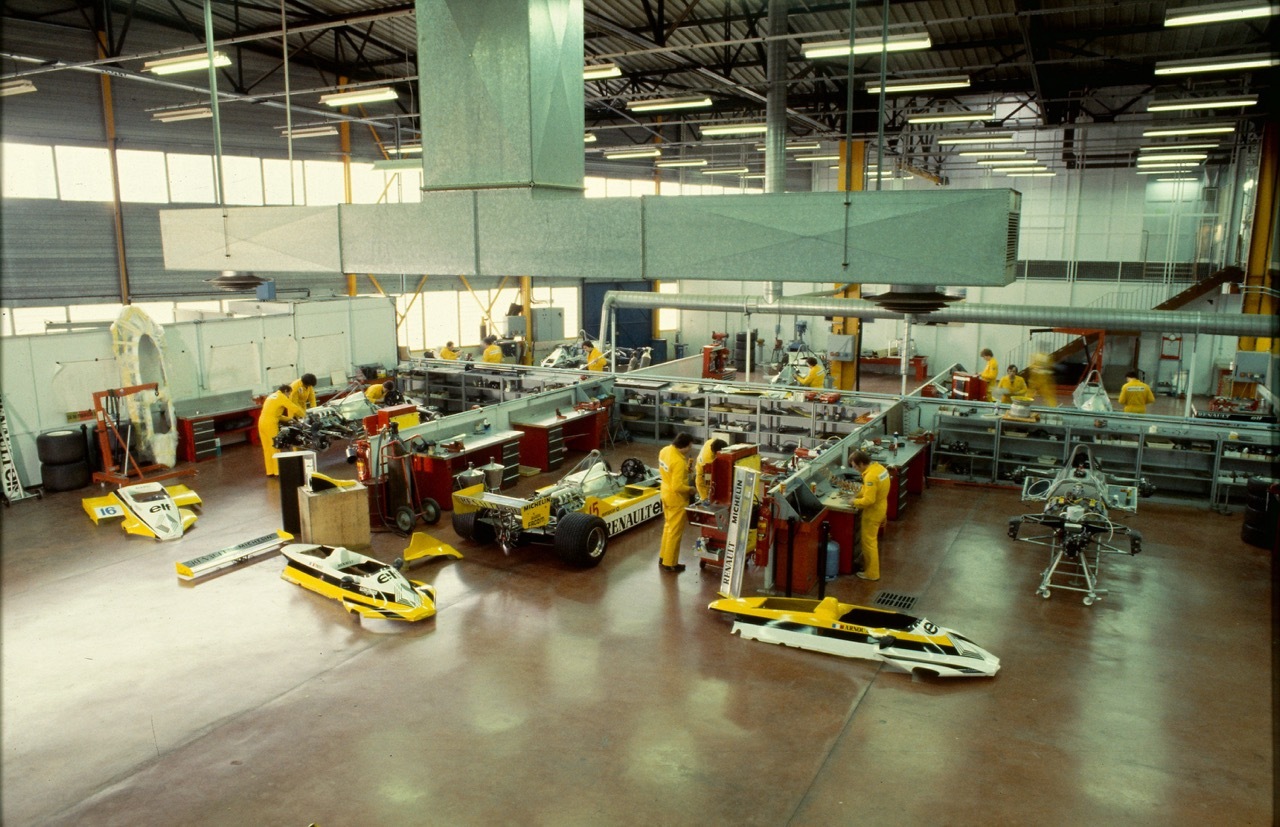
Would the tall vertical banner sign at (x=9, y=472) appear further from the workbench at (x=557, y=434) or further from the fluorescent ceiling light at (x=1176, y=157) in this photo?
the fluorescent ceiling light at (x=1176, y=157)

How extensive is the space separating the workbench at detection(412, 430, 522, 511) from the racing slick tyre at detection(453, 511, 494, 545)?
1324 millimetres

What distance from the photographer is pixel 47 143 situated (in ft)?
56.0

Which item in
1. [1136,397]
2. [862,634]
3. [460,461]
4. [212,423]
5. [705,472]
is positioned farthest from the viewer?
[212,423]

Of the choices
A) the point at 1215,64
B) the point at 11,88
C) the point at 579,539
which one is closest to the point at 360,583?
the point at 579,539

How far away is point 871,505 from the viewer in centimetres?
933

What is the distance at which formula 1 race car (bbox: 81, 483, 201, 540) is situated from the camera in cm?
1091

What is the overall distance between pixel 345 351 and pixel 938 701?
51.0 ft

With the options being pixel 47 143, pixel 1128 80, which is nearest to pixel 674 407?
pixel 1128 80

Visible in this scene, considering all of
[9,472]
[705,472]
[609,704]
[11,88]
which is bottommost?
[609,704]

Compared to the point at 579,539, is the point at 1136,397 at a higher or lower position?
higher

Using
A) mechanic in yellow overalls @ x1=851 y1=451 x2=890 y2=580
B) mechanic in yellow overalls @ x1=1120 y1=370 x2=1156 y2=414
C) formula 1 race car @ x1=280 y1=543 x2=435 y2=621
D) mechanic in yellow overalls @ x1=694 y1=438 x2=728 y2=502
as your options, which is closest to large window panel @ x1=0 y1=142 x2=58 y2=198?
formula 1 race car @ x1=280 y1=543 x2=435 y2=621

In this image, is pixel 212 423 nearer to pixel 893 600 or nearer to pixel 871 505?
pixel 871 505

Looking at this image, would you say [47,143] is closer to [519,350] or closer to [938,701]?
[519,350]

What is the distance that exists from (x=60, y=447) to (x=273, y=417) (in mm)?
3102
